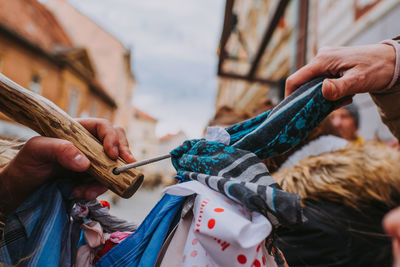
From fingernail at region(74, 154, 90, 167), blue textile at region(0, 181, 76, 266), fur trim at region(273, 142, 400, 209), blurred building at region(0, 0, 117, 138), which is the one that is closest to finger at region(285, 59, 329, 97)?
fur trim at region(273, 142, 400, 209)

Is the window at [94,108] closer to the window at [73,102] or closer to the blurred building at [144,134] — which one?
the window at [73,102]

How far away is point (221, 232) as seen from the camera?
1.81ft

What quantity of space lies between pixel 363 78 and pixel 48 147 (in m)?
0.82

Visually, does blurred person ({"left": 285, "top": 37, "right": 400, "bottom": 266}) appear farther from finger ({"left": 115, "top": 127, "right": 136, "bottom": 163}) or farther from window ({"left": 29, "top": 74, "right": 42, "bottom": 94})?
window ({"left": 29, "top": 74, "right": 42, "bottom": 94})

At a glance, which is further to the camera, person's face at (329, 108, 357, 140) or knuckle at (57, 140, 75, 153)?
person's face at (329, 108, 357, 140)

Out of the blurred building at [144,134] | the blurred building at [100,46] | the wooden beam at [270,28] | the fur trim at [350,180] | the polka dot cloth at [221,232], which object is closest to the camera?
the polka dot cloth at [221,232]

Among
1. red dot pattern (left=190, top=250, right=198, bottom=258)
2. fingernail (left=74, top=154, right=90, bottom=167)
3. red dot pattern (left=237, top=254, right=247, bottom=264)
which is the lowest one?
red dot pattern (left=190, top=250, right=198, bottom=258)

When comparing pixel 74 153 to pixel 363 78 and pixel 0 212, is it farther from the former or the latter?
pixel 363 78

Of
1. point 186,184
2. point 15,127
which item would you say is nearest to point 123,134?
point 186,184

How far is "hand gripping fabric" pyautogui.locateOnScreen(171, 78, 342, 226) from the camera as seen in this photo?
631mm

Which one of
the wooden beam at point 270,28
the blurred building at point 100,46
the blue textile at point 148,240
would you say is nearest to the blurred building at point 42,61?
the blurred building at point 100,46

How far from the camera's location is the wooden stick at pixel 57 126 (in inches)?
25.7

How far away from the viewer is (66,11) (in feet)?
60.2

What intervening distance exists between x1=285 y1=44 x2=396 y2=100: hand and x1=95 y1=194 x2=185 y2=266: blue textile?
1.67 ft
